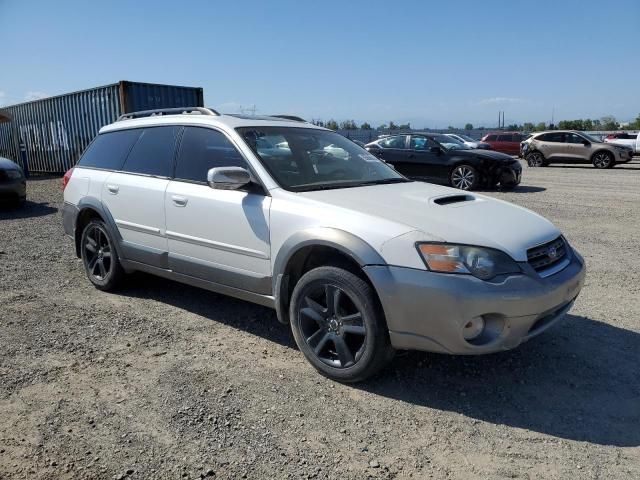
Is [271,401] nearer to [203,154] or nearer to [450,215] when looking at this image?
[450,215]

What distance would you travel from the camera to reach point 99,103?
1598cm

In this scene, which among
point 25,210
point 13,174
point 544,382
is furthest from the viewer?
point 25,210

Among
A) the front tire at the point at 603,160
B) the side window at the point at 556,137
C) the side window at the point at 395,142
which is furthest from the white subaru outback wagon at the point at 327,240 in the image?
the side window at the point at 556,137

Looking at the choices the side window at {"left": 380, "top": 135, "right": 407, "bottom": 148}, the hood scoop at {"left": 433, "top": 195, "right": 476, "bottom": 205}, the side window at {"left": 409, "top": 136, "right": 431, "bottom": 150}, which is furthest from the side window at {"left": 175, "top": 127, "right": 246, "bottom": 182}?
the side window at {"left": 380, "top": 135, "right": 407, "bottom": 148}

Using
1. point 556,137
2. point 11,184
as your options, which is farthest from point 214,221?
point 556,137

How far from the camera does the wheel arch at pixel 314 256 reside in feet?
10.6

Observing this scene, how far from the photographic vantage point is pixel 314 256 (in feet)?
12.1

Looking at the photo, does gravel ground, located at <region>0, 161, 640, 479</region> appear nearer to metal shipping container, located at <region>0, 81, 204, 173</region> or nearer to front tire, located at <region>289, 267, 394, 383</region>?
front tire, located at <region>289, 267, 394, 383</region>

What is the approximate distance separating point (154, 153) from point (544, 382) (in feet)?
11.8

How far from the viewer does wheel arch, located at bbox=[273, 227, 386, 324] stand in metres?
3.22

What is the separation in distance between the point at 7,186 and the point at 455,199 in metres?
9.86

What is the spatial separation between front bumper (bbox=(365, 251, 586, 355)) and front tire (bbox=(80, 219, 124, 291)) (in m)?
2.99

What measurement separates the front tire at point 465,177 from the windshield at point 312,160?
9245mm

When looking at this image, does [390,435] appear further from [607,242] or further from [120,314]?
[607,242]
